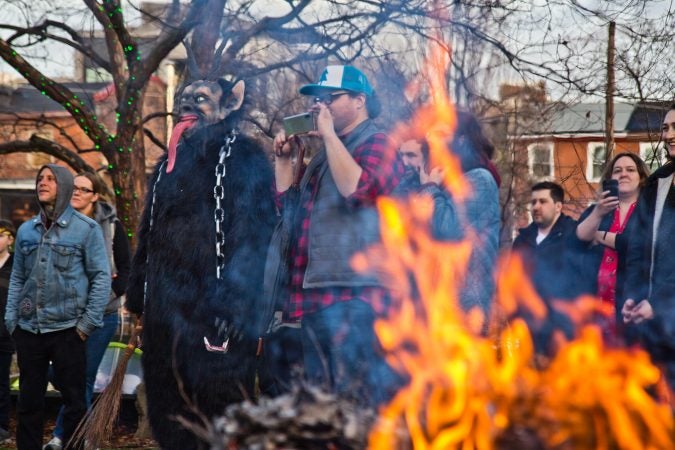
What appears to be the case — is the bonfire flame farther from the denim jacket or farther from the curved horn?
the curved horn

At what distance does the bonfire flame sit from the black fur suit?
907 millimetres

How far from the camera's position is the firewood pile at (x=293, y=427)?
269 centimetres

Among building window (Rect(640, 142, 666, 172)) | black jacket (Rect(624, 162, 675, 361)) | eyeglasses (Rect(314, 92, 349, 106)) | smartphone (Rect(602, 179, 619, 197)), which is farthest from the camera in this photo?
building window (Rect(640, 142, 666, 172))

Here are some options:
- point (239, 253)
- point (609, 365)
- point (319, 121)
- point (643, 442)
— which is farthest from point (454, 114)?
point (643, 442)

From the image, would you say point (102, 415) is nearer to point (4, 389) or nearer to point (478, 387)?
point (4, 389)

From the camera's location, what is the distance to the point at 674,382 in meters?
4.93

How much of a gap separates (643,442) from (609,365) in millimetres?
599

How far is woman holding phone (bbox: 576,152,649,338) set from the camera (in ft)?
20.1

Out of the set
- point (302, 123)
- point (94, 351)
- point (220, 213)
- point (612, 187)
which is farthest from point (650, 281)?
point (94, 351)

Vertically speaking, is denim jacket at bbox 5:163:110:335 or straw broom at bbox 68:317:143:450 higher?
denim jacket at bbox 5:163:110:335

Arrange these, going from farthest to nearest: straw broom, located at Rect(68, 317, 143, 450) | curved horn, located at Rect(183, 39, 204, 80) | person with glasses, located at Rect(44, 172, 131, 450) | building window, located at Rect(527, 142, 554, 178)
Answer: building window, located at Rect(527, 142, 554, 178)
curved horn, located at Rect(183, 39, 204, 80)
person with glasses, located at Rect(44, 172, 131, 450)
straw broom, located at Rect(68, 317, 143, 450)

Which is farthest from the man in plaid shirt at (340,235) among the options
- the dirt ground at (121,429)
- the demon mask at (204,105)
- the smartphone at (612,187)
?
the dirt ground at (121,429)

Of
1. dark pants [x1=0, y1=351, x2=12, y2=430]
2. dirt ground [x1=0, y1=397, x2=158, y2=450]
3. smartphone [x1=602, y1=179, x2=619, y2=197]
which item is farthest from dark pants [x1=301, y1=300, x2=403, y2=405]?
dark pants [x1=0, y1=351, x2=12, y2=430]

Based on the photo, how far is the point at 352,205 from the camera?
4.65 meters
